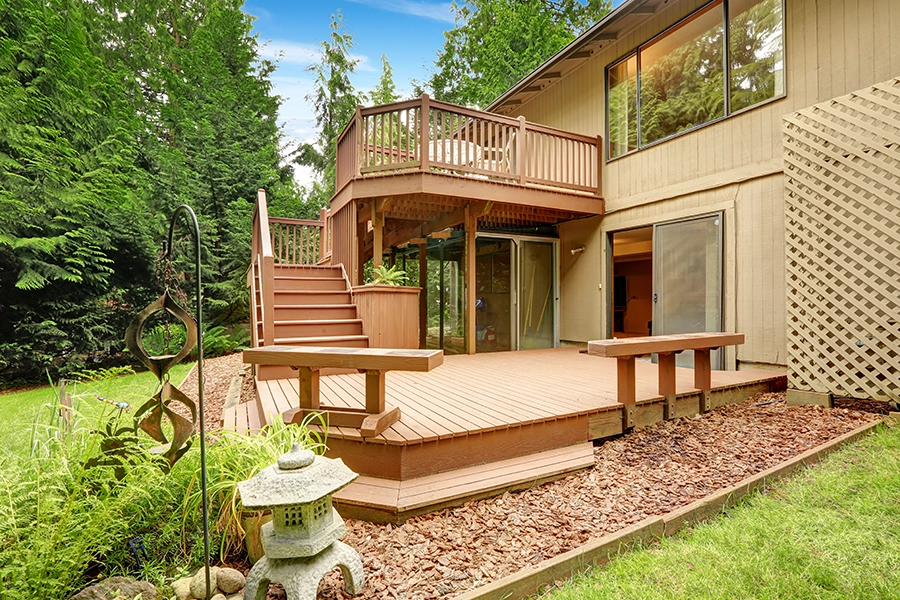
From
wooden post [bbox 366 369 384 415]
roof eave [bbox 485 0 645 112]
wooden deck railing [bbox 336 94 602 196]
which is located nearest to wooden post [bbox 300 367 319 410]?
wooden post [bbox 366 369 384 415]

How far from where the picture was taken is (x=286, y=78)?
1539 cm

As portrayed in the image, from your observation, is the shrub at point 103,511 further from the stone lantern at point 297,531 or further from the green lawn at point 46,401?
the green lawn at point 46,401

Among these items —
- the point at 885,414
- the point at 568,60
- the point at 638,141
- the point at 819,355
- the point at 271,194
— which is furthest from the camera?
the point at 271,194

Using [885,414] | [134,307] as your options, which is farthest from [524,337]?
[134,307]

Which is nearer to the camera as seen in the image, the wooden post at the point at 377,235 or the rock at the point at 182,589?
the rock at the point at 182,589

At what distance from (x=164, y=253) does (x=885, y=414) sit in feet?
18.9

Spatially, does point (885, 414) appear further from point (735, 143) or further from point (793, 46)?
point (793, 46)

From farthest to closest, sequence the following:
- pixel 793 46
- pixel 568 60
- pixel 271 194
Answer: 1. pixel 271 194
2. pixel 568 60
3. pixel 793 46

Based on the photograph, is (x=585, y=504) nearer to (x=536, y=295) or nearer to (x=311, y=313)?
(x=311, y=313)

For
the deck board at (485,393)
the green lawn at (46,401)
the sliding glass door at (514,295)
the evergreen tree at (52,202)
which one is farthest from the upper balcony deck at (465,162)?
the evergreen tree at (52,202)

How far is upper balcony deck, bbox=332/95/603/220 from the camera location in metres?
5.59

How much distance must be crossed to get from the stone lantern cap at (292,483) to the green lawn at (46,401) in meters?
1.75

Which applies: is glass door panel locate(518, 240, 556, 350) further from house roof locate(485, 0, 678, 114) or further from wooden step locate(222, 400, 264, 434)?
wooden step locate(222, 400, 264, 434)

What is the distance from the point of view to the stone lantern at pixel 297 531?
162 centimetres
